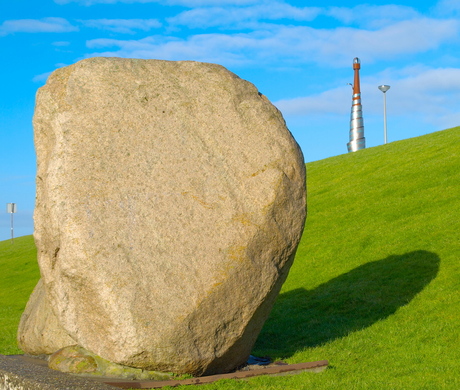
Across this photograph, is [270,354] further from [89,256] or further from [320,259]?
[320,259]

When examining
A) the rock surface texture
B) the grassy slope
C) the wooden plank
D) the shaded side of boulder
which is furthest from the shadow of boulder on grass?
the shaded side of boulder

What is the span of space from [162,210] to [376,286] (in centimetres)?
766

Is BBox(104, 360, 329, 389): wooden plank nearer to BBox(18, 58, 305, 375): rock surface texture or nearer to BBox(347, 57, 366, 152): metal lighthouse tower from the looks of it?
BBox(18, 58, 305, 375): rock surface texture

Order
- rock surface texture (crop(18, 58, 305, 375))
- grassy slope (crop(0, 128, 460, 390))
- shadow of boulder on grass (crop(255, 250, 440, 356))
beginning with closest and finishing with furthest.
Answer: rock surface texture (crop(18, 58, 305, 375))
grassy slope (crop(0, 128, 460, 390))
shadow of boulder on grass (crop(255, 250, 440, 356))

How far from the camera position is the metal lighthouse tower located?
4591 cm

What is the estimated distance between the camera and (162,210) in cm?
838

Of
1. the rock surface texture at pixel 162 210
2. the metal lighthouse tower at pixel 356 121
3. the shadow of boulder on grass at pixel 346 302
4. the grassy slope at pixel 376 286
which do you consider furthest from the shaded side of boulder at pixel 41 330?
the metal lighthouse tower at pixel 356 121

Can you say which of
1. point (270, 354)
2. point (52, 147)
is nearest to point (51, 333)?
point (52, 147)

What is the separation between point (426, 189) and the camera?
20594 mm

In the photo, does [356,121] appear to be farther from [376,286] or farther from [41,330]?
[41,330]

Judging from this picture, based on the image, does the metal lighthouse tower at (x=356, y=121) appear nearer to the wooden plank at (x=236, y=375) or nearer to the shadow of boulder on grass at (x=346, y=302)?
the shadow of boulder on grass at (x=346, y=302)

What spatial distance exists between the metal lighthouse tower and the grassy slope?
18.5 meters

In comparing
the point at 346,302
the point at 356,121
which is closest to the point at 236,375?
the point at 346,302

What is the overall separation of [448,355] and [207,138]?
5422 millimetres
